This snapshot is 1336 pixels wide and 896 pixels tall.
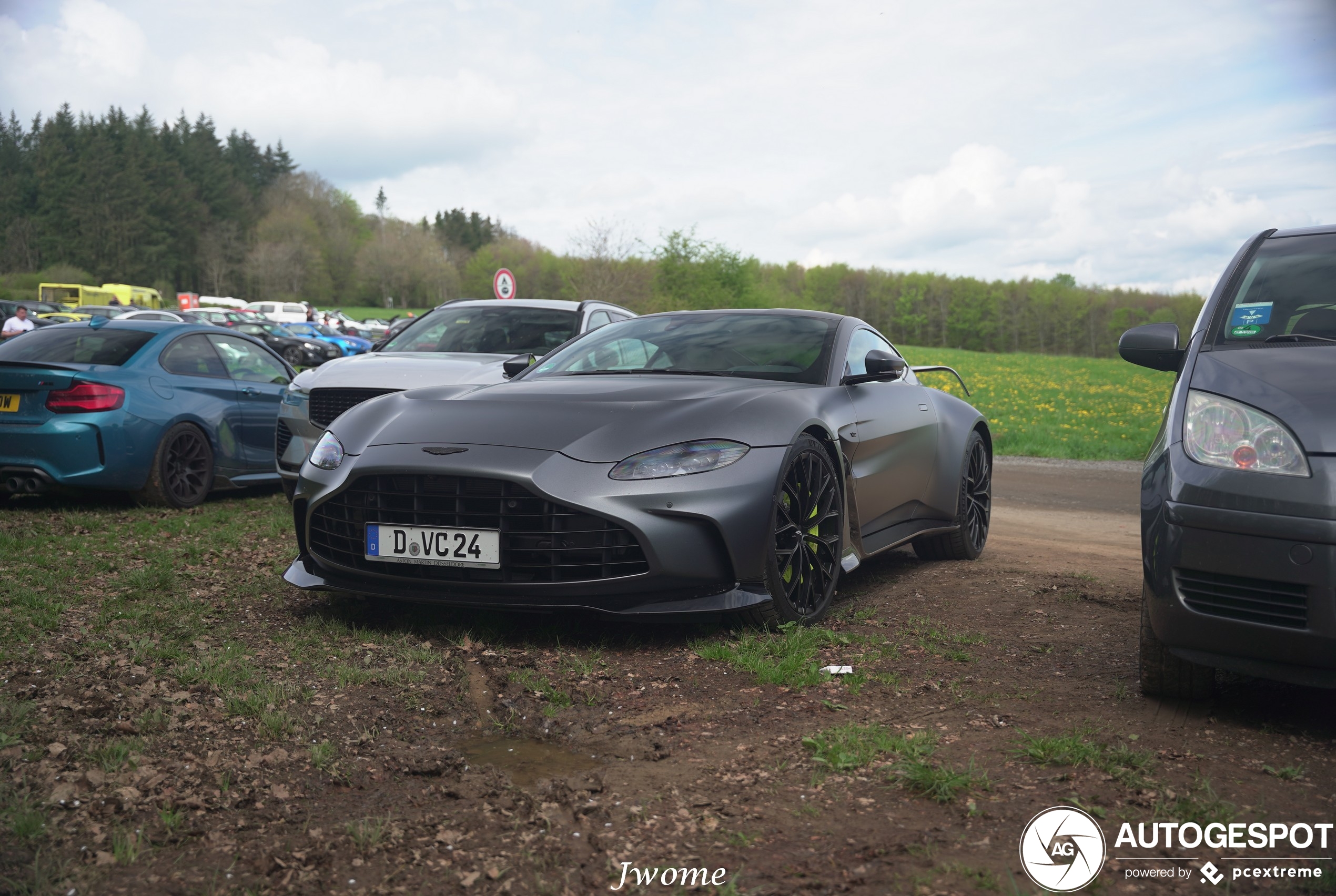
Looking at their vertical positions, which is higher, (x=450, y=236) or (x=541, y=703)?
(x=450, y=236)

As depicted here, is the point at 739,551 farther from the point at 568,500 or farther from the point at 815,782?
the point at 815,782

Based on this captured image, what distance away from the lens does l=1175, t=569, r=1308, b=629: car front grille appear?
2.84 meters

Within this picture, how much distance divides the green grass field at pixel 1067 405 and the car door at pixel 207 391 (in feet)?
27.4

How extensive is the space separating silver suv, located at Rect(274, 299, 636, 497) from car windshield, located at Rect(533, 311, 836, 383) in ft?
1.99

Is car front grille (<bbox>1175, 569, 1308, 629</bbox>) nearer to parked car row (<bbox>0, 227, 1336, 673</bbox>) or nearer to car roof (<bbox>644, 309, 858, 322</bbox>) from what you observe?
parked car row (<bbox>0, 227, 1336, 673</bbox>)

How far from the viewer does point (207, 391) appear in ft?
26.6

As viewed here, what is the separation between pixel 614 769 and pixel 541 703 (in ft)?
1.96

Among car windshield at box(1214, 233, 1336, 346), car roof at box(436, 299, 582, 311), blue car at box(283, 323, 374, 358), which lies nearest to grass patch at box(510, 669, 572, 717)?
car windshield at box(1214, 233, 1336, 346)

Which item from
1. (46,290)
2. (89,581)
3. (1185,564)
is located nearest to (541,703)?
(1185,564)

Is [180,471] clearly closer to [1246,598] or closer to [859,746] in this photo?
[859,746]

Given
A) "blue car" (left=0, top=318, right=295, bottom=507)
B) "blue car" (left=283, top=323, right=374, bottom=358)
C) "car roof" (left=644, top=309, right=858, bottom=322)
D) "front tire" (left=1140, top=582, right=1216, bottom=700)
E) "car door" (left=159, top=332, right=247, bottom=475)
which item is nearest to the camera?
"front tire" (left=1140, top=582, right=1216, bottom=700)

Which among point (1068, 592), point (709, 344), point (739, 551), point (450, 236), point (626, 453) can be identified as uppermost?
point (450, 236)

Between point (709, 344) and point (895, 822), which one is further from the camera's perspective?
point (709, 344)

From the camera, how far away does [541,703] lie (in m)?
3.39
